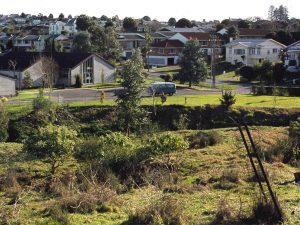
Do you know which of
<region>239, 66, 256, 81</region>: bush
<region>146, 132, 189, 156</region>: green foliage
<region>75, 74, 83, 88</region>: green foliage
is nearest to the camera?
<region>146, 132, 189, 156</region>: green foliage

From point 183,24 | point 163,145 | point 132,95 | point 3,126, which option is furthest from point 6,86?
point 183,24

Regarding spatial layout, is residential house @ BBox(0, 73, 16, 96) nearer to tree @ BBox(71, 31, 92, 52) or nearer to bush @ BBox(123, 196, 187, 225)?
tree @ BBox(71, 31, 92, 52)

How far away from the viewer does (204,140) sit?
20.4 meters

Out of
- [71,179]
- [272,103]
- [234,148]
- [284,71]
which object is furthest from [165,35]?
[71,179]

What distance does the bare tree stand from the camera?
133 ft

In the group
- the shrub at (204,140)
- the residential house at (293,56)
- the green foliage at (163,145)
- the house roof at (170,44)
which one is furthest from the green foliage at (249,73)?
the green foliage at (163,145)

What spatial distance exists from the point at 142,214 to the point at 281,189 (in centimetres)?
422

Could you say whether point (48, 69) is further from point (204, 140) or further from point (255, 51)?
point (255, 51)

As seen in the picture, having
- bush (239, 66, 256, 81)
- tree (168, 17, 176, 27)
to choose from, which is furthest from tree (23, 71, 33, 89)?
tree (168, 17, 176, 27)

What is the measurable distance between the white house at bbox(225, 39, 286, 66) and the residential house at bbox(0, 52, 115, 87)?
54.6 feet

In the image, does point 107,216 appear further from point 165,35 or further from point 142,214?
point 165,35

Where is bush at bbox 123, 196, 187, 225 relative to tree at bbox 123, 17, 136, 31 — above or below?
below

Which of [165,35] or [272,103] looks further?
[165,35]

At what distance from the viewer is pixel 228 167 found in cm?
1595
